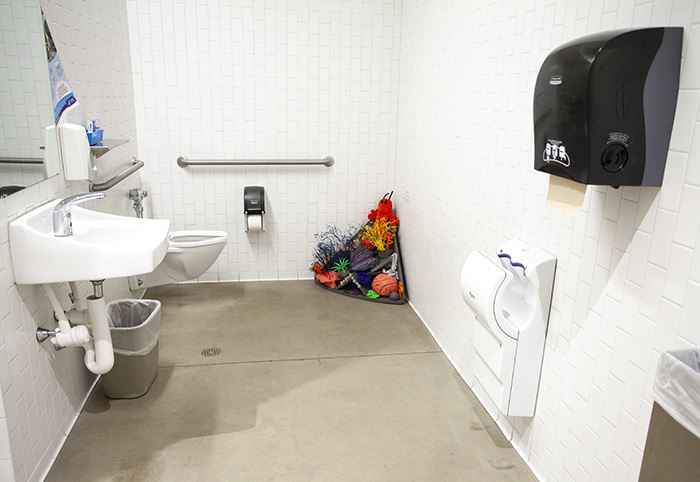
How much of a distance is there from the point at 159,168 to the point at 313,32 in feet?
4.66

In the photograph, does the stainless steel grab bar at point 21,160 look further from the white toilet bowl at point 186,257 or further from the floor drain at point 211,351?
the floor drain at point 211,351

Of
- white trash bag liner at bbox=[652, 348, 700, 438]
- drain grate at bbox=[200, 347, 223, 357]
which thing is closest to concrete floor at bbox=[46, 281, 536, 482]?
drain grate at bbox=[200, 347, 223, 357]

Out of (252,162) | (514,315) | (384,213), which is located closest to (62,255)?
(514,315)

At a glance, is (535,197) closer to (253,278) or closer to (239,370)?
(239,370)

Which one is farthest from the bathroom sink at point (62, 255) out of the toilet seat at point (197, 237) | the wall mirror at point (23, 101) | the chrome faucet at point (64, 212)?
the toilet seat at point (197, 237)

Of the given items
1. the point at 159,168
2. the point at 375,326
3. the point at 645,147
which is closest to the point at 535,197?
the point at 645,147

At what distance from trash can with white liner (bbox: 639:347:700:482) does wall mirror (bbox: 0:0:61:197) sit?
1921 mm

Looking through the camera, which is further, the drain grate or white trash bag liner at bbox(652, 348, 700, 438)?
the drain grate

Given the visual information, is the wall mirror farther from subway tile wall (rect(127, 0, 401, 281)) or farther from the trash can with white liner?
the trash can with white liner

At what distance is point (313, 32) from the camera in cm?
363

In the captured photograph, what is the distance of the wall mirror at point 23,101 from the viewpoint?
5.82 ft

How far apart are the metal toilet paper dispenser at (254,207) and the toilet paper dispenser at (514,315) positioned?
1934 mm

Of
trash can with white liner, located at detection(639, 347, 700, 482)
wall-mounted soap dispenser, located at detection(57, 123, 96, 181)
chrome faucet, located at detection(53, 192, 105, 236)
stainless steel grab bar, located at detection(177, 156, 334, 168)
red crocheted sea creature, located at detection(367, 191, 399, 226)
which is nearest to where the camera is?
trash can with white liner, located at detection(639, 347, 700, 482)

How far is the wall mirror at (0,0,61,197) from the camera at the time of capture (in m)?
1.77
